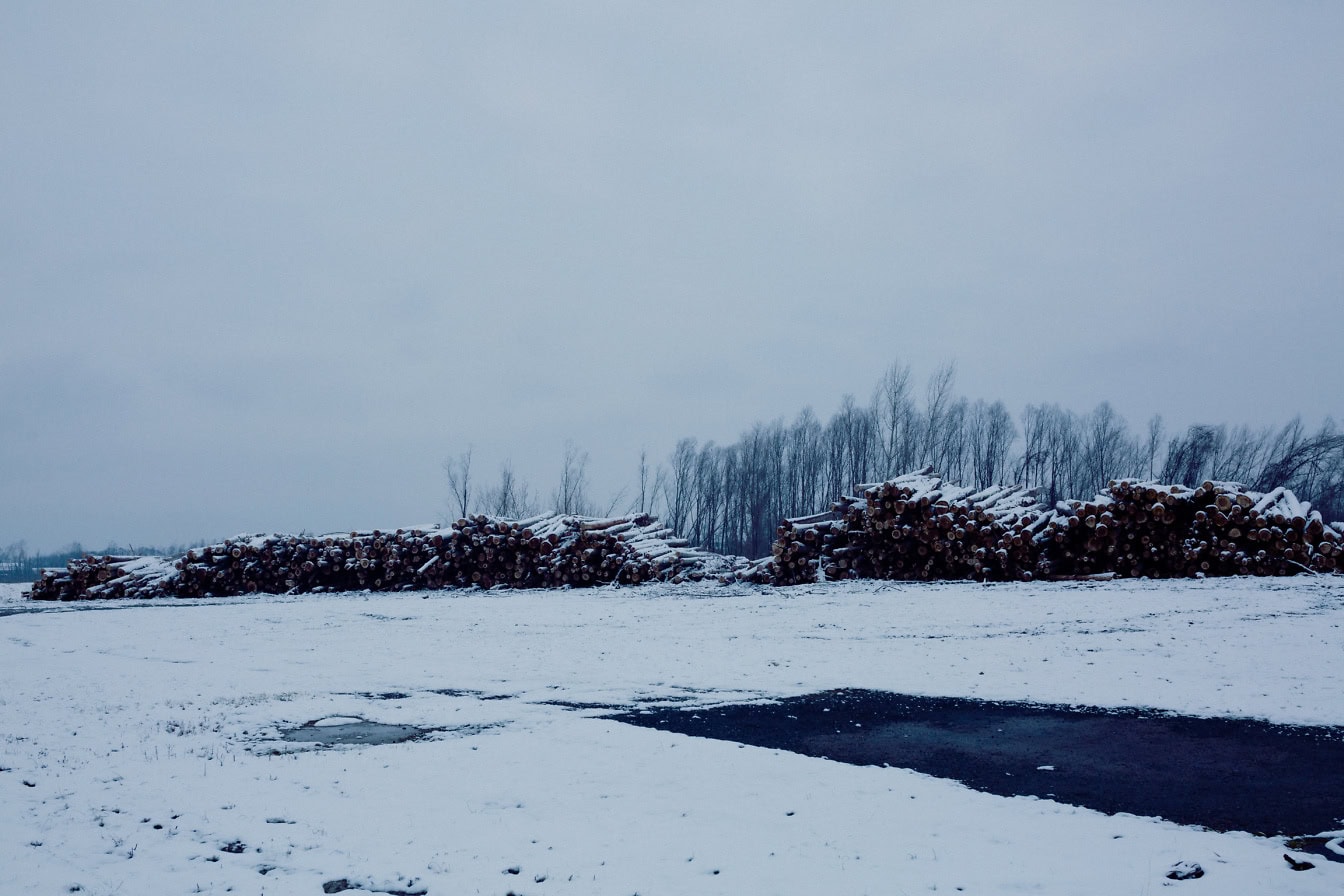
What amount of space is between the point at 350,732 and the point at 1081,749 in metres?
5.26

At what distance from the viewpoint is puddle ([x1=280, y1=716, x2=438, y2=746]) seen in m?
6.52

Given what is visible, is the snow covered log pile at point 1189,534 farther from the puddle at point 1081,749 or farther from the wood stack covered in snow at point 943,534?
the puddle at point 1081,749

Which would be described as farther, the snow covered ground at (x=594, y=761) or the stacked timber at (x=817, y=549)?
the stacked timber at (x=817, y=549)

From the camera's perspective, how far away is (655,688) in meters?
8.46

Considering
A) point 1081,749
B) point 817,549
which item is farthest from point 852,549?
point 1081,749

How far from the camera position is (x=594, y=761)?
5785mm

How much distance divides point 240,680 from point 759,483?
46.5m

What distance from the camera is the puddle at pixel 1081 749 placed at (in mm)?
4668

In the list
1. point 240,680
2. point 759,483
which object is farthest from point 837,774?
point 759,483

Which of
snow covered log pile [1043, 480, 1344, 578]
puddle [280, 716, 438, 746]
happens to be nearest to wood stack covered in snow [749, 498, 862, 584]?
snow covered log pile [1043, 480, 1344, 578]

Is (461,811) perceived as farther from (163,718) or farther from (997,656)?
(997,656)

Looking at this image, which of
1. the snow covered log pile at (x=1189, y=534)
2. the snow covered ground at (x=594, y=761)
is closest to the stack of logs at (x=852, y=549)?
the snow covered log pile at (x=1189, y=534)

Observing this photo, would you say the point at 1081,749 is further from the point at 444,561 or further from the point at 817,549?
the point at 444,561

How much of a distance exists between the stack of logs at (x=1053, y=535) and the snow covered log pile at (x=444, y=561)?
2976 millimetres
